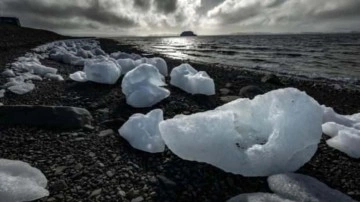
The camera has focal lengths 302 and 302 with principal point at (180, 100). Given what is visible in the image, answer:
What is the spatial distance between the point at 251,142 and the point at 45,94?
4.70 m

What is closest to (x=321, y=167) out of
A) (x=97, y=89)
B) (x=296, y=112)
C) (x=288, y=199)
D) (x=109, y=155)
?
(x=296, y=112)

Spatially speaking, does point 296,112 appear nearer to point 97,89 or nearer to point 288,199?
point 288,199

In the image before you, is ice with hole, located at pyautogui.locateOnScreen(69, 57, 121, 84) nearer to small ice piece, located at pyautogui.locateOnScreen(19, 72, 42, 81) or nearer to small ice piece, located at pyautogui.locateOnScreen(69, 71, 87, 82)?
small ice piece, located at pyautogui.locateOnScreen(69, 71, 87, 82)

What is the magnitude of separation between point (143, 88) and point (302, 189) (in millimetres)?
3521

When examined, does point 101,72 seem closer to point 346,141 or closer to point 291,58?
point 346,141

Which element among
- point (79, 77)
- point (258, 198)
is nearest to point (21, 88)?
point (79, 77)

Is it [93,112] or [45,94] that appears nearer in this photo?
[93,112]

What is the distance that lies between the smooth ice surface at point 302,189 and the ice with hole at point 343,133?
1.27 meters

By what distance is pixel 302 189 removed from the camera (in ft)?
9.38

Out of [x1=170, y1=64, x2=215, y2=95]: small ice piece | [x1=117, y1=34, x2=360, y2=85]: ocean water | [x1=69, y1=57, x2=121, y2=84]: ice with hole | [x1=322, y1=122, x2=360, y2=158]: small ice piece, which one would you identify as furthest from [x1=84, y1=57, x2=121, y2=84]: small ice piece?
[x1=117, y1=34, x2=360, y2=85]: ocean water

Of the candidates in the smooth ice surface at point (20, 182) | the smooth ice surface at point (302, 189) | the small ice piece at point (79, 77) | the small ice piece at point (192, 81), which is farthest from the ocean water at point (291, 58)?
the smooth ice surface at point (20, 182)

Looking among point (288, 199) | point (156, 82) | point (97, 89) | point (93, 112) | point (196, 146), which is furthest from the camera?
point (97, 89)

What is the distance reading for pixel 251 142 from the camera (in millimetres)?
3506

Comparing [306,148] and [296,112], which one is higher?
[296,112]
